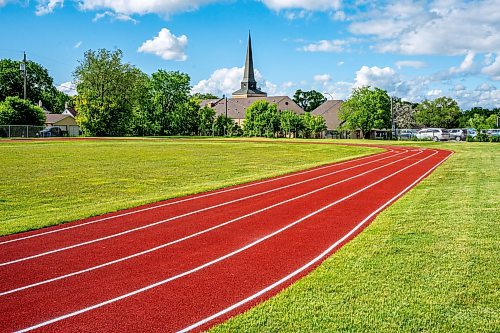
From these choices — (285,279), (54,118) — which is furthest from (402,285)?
(54,118)

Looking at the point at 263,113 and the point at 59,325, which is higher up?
the point at 263,113

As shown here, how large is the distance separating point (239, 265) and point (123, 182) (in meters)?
11.9

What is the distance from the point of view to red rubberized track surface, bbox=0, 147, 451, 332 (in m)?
5.70

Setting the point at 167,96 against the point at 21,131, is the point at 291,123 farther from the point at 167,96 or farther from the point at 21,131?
the point at 21,131

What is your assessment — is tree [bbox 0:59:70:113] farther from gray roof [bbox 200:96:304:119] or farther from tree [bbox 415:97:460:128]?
tree [bbox 415:97:460:128]

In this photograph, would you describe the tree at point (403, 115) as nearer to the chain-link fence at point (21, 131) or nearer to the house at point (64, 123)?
the house at point (64, 123)

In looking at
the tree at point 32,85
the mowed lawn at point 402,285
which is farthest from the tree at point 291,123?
the mowed lawn at point 402,285

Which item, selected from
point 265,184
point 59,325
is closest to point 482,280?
point 59,325

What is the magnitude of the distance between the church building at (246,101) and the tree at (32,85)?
3476cm

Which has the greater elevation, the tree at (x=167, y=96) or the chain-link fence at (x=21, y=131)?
the tree at (x=167, y=96)

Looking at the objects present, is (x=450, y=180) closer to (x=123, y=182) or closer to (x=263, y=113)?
(x=123, y=182)

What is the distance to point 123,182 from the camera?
1853 cm

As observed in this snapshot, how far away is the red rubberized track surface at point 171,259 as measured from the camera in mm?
5699

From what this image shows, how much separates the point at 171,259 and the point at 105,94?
71327mm
